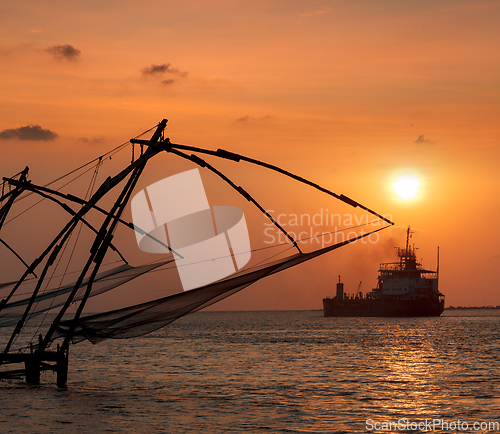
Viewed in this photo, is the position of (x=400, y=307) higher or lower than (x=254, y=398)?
lower

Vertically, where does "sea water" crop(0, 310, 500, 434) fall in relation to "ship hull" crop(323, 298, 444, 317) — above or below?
above

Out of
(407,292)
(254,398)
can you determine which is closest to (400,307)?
(407,292)

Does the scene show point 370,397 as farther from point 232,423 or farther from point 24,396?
point 24,396
